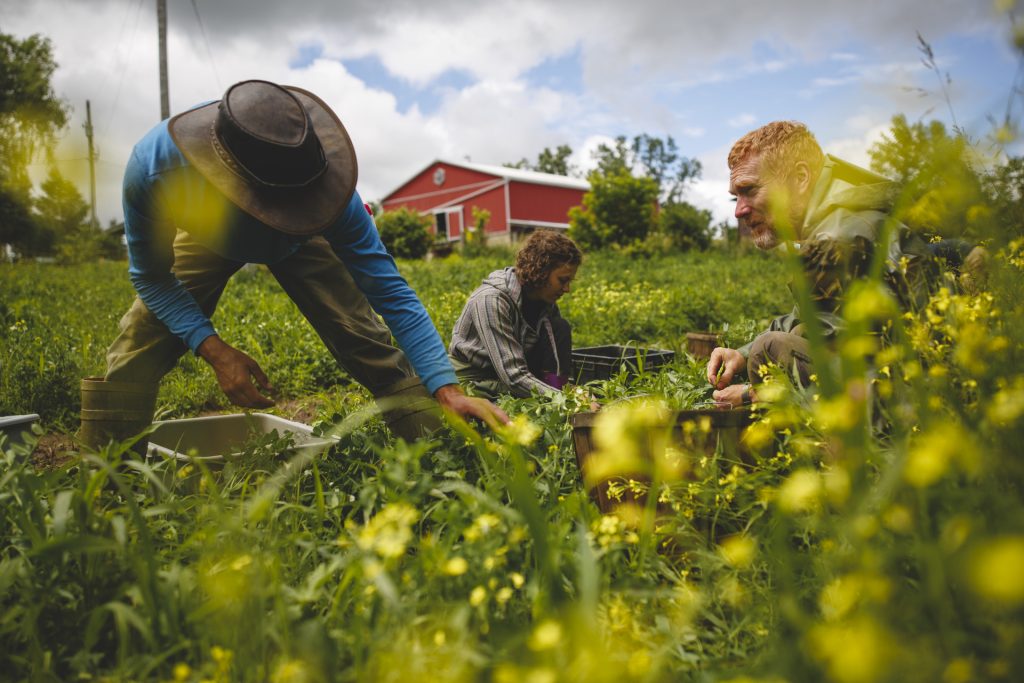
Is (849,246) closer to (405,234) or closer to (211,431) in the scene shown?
(211,431)

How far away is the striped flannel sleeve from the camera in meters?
3.26

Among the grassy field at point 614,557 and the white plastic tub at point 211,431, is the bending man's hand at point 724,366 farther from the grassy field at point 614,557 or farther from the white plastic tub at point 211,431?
the white plastic tub at point 211,431

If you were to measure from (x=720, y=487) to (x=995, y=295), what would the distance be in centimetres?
82

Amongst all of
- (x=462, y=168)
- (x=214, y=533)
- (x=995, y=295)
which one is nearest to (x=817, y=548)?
(x=995, y=295)

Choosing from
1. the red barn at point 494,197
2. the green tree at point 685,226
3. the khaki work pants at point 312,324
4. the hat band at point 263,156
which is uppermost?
the red barn at point 494,197

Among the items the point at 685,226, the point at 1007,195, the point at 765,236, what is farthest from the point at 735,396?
the point at 685,226

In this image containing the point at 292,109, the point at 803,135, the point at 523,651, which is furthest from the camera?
the point at 803,135

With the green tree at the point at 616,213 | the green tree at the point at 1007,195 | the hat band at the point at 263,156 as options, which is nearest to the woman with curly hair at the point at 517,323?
the hat band at the point at 263,156

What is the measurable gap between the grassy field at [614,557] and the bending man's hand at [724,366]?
53 cm

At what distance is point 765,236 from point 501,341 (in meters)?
1.33

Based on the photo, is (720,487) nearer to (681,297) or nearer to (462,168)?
(681,297)

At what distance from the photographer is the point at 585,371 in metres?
4.26

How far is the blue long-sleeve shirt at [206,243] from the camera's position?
2.32m

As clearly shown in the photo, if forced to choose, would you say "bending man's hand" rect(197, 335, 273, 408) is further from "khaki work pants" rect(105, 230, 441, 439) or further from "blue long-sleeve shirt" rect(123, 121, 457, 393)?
"khaki work pants" rect(105, 230, 441, 439)
